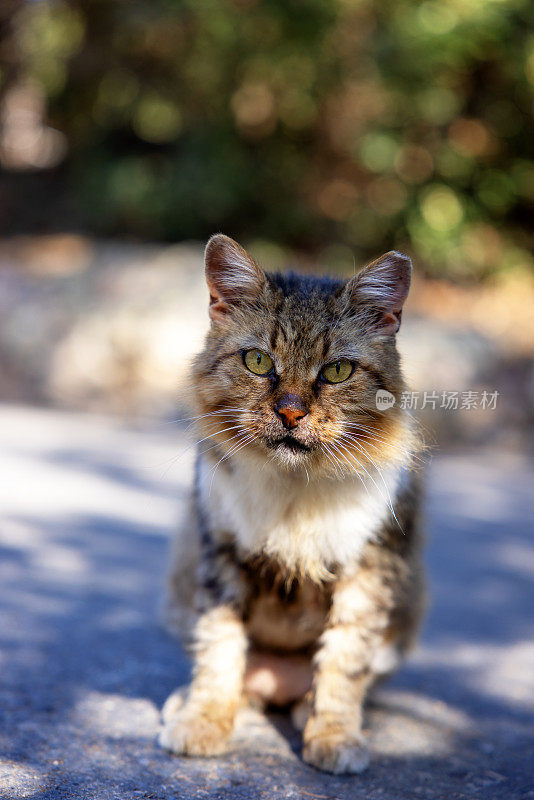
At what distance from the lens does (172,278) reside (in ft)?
25.6

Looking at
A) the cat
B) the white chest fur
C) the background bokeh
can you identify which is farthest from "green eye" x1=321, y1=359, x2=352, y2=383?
the background bokeh

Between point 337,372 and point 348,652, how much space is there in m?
0.78

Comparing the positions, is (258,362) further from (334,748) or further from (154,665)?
(154,665)

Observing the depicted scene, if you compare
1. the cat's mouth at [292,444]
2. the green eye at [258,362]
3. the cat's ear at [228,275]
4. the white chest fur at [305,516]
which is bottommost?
the white chest fur at [305,516]

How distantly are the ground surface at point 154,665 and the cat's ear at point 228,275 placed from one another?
3.98 ft

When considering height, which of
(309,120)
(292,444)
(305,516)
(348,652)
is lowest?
(348,652)

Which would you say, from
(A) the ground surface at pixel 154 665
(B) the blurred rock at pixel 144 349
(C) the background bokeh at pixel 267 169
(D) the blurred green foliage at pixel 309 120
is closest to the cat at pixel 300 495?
(A) the ground surface at pixel 154 665

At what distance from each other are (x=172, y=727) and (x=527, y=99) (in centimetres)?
834

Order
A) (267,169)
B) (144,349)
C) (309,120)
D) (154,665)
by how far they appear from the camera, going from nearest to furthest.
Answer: (154,665), (144,349), (267,169), (309,120)

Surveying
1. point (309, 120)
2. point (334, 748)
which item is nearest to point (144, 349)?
point (309, 120)

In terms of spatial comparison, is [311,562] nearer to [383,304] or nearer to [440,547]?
[383,304]

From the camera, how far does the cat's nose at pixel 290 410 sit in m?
1.89

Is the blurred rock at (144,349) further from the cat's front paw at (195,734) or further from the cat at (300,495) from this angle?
the cat's front paw at (195,734)

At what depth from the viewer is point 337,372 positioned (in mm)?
2021
